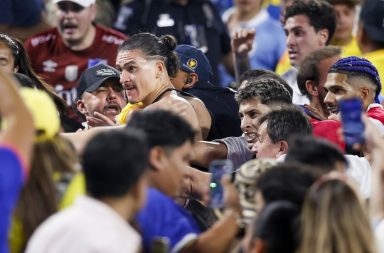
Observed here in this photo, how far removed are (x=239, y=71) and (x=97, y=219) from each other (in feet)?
16.8

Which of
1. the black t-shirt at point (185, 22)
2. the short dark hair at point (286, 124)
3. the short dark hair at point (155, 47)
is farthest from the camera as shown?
the black t-shirt at point (185, 22)

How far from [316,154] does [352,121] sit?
26 centimetres

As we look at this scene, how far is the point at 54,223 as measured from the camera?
4.95m

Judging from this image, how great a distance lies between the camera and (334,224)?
4.93m

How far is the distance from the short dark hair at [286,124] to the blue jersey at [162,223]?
5.48 ft

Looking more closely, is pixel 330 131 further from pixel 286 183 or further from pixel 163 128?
pixel 286 183

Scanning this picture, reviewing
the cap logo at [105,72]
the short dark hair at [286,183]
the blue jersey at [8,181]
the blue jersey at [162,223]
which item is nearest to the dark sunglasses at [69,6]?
the cap logo at [105,72]

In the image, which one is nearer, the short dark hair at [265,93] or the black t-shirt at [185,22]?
the short dark hair at [265,93]

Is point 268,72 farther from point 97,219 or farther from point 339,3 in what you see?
point 97,219

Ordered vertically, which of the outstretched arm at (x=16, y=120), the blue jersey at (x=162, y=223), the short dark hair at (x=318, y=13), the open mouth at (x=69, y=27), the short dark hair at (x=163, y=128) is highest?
the short dark hair at (x=318, y=13)

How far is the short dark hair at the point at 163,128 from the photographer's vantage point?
222 inches

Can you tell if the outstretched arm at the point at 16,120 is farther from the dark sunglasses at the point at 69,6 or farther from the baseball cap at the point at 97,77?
the dark sunglasses at the point at 69,6

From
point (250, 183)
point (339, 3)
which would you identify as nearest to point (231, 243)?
point (250, 183)

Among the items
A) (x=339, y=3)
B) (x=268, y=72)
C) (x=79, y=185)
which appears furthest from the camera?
(x=339, y=3)
